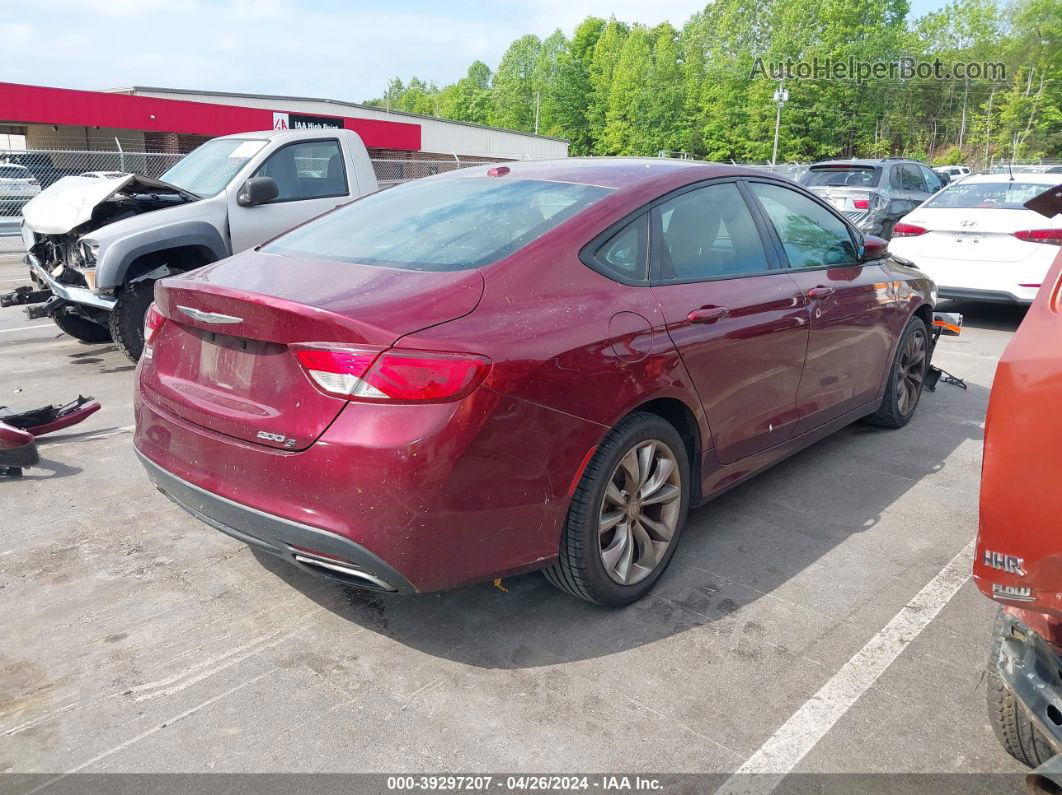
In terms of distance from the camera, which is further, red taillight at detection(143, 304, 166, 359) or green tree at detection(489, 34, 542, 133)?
green tree at detection(489, 34, 542, 133)

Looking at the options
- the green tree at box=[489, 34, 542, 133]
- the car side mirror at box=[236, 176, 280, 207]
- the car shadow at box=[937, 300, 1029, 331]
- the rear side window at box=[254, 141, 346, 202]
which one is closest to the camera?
the car side mirror at box=[236, 176, 280, 207]

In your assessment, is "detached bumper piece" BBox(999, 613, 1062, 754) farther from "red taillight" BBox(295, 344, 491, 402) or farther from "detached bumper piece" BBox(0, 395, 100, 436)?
"detached bumper piece" BBox(0, 395, 100, 436)

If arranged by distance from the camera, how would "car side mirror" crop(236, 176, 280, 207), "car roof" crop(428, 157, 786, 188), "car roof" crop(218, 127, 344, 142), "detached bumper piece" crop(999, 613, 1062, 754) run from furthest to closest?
1. "car roof" crop(218, 127, 344, 142)
2. "car side mirror" crop(236, 176, 280, 207)
3. "car roof" crop(428, 157, 786, 188)
4. "detached bumper piece" crop(999, 613, 1062, 754)

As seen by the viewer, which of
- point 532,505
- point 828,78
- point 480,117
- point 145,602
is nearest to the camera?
point 532,505

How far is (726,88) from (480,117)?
53512mm

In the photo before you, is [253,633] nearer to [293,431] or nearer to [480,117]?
[293,431]

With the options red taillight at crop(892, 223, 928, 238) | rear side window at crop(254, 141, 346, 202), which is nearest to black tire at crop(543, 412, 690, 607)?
rear side window at crop(254, 141, 346, 202)

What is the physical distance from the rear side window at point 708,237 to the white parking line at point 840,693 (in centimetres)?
155

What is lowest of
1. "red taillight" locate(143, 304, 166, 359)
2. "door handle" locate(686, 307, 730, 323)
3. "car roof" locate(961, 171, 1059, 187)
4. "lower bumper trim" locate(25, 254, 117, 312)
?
"lower bumper trim" locate(25, 254, 117, 312)

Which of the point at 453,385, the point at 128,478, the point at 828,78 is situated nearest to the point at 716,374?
the point at 453,385

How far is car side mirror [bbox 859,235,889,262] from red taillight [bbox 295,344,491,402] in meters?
3.08

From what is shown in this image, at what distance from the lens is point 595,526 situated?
9.89 ft

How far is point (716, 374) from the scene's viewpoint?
351 cm

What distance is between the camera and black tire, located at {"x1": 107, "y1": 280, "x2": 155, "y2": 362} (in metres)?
6.62
